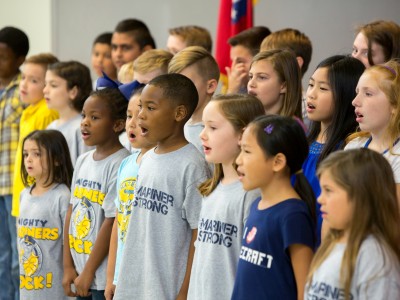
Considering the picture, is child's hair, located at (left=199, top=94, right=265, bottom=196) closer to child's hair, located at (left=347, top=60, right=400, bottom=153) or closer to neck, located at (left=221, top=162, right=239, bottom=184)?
neck, located at (left=221, top=162, right=239, bottom=184)

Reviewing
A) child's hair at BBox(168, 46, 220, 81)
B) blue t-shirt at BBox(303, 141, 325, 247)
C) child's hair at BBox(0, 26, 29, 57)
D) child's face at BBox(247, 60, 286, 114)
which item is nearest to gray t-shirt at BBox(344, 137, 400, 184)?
blue t-shirt at BBox(303, 141, 325, 247)

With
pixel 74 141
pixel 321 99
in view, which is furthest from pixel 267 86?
pixel 74 141

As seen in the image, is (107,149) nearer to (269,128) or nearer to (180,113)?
(180,113)

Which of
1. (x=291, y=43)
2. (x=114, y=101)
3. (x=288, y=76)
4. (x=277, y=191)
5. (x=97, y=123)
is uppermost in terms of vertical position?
(x=291, y=43)

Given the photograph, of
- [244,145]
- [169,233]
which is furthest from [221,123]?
[169,233]

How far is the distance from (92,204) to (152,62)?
0.83 m

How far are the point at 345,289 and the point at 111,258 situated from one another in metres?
1.57

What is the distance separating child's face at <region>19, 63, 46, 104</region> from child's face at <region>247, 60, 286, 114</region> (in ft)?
7.09

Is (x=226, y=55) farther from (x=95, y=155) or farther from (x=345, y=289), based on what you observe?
(x=345, y=289)

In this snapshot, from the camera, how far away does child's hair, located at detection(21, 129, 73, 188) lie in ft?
14.5

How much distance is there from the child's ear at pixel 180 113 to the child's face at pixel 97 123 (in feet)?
2.13

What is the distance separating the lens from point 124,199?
375cm

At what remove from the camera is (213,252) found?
312 centimetres

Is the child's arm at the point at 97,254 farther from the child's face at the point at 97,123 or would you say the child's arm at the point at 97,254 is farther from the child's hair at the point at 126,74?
the child's hair at the point at 126,74
